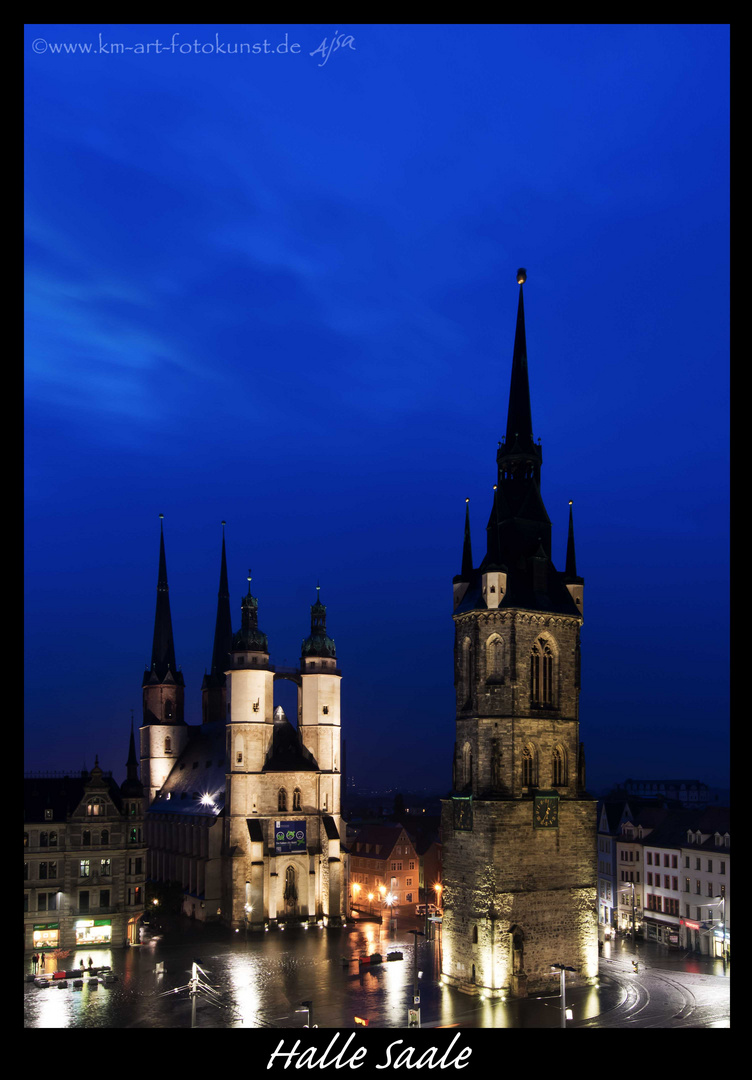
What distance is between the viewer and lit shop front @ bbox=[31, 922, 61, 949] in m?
57.2

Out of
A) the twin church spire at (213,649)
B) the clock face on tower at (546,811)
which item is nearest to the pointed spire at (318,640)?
the twin church spire at (213,649)

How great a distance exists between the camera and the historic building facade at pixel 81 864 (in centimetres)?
5844

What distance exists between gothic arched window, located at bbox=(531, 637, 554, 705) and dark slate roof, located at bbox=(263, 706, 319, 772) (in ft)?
96.4

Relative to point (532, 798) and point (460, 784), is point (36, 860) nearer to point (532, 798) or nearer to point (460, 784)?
point (460, 784)

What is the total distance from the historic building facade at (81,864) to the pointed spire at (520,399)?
3210 centimetres

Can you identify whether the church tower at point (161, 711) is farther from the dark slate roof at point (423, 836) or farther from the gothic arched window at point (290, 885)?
the gothic arched window at point (290, 885)

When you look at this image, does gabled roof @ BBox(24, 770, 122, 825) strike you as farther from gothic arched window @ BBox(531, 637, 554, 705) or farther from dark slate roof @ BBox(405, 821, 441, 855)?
dark slate roof @ BBox(405, 821, 441, 855)

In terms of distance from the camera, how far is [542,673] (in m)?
54.7

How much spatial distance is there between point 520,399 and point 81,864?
124 feet

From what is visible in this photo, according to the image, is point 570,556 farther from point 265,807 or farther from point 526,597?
point 265,807

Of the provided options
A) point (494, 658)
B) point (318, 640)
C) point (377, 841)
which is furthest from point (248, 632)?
point (494, 658)
